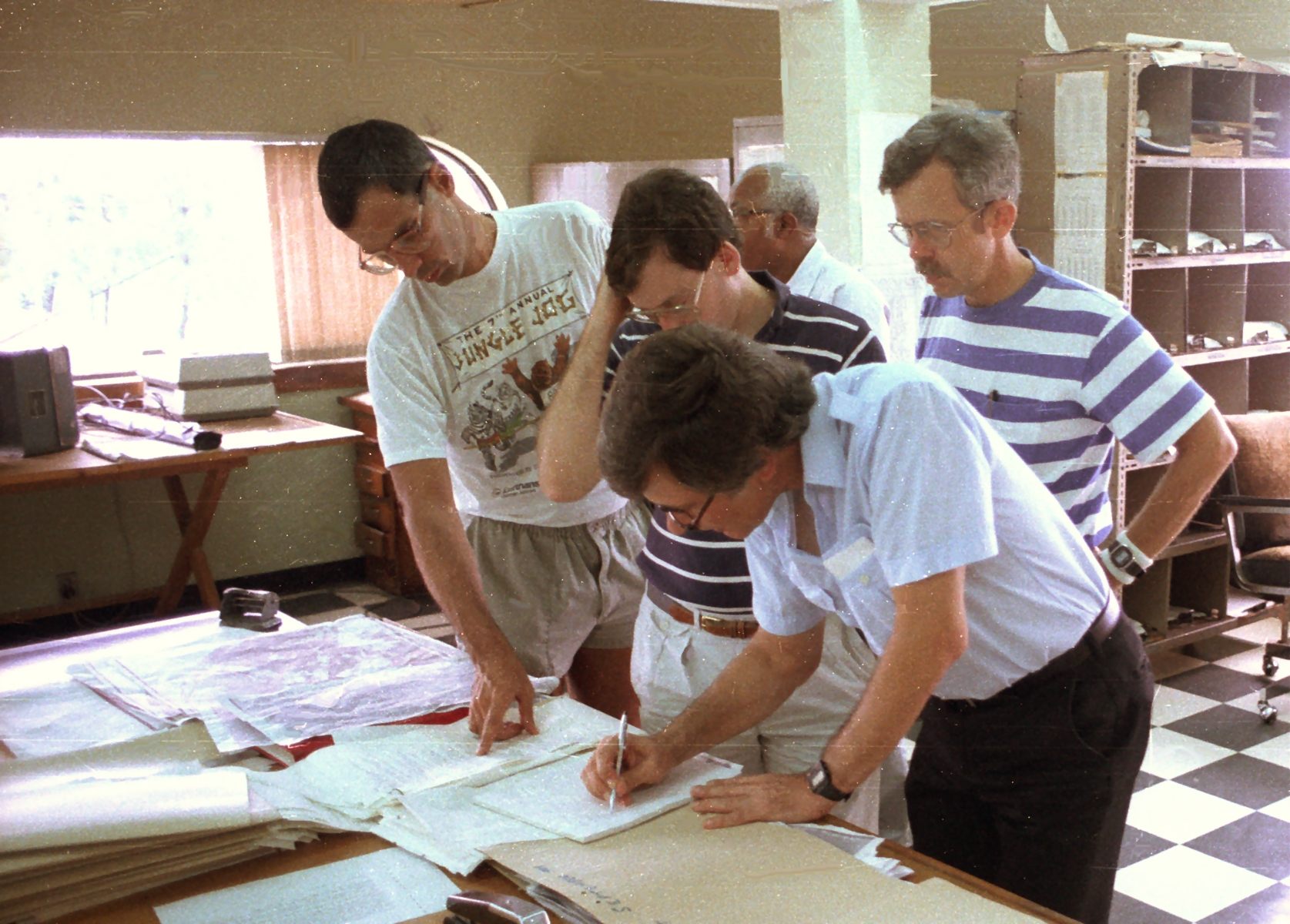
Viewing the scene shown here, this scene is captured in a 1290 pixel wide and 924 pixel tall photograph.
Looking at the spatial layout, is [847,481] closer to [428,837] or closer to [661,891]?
[661,891]

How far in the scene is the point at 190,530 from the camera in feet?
3.86

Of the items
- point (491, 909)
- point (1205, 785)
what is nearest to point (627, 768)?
point (491, 909)

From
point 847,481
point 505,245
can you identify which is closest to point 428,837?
point 847,481

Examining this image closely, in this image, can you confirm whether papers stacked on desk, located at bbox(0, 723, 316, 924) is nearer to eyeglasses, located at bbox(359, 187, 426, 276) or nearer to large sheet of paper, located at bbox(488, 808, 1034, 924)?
large sheet of paper, located at bbox(488, 808, 1034, 924)

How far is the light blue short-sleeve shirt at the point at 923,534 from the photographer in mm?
960

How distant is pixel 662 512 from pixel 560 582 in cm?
43

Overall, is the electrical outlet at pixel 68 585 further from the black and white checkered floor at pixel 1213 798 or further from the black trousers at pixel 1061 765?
the black and white checkered floor at pixel 1213 798

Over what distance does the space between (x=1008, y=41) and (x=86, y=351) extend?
0.95 metres

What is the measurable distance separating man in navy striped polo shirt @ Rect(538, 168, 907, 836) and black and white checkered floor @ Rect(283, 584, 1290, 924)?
0.31 m

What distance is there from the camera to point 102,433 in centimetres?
108

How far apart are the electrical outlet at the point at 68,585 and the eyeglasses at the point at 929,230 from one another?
2.99 feet

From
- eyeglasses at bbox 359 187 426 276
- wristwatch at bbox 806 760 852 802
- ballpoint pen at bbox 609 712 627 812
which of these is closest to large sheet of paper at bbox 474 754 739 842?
ballpoint pen at bbox 609 712 627 812

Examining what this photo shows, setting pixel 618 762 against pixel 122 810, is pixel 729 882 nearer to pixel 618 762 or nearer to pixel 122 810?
pixel 618 762

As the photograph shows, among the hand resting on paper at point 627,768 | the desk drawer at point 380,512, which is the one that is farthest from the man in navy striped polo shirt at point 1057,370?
the desk drawer at point 380,512
